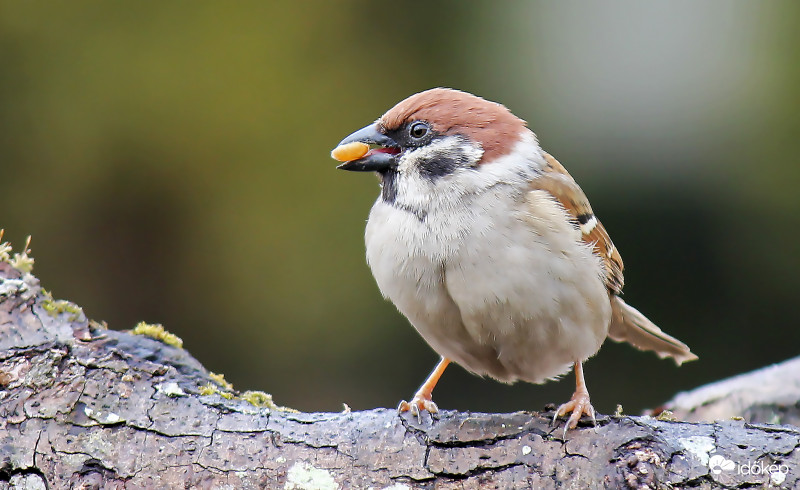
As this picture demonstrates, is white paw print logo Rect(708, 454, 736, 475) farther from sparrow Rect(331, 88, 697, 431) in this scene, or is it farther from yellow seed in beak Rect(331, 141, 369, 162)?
yellow seed in beak Rect(331, 141, 369, 162)

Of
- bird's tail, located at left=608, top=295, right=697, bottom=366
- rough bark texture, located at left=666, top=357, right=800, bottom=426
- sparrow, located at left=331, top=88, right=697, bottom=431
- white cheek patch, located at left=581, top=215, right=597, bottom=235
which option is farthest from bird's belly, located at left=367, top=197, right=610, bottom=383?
rough bark texture, located at left=666, top=357, right=800, bottom=426

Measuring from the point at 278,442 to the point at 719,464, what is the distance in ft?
3.74

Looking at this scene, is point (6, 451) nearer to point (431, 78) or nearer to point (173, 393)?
point (173, 393)

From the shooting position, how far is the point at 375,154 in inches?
109

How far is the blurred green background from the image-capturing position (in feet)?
16.1

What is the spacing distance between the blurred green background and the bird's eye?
2.16 metres

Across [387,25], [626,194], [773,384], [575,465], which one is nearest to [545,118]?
[626,194]

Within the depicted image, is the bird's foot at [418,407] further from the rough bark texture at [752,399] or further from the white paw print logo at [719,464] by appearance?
the rough bark texture at [752,399]

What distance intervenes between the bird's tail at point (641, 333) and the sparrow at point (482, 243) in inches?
11.1

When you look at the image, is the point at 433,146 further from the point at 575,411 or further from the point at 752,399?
the point at 752,399

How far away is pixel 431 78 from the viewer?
5.37 metres

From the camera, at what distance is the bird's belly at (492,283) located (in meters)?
2.50

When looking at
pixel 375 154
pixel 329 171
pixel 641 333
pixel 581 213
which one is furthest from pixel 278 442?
pixel 329 171

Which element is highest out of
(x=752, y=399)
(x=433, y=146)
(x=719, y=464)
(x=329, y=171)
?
(x=329, y=171)
